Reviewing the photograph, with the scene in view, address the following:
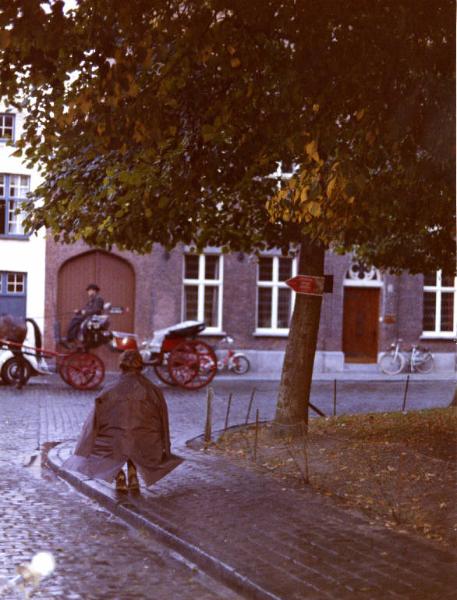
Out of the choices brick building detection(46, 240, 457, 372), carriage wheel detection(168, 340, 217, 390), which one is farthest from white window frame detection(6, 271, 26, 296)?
carriage wheel detection(168, 340, 217, 390)

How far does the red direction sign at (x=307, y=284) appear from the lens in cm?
1370

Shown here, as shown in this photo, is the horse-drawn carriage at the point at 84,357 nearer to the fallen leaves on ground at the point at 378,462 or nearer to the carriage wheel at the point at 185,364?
the carriage wheel at the point at 185,364

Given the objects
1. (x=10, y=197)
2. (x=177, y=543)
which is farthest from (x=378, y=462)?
(x=10, y=197)

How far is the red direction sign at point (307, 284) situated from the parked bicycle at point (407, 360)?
17.6 m

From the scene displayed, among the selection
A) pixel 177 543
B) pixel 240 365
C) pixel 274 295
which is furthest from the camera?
pixel 274 295

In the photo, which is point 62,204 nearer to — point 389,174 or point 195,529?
point 389,174

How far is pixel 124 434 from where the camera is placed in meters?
10.1

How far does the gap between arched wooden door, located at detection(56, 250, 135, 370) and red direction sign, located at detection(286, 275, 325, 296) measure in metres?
17.3

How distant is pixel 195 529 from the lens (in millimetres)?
8289

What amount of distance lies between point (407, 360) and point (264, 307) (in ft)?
13.8

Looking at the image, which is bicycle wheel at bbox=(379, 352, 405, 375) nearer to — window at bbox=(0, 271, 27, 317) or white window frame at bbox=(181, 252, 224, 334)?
white window frame at bbox=(181, 252, 224, 334)

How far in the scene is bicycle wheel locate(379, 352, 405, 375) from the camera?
102ft

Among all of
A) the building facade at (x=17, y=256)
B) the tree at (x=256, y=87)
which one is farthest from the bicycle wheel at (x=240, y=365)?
the tree at (x=256, y=87)

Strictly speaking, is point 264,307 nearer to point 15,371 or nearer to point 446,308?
point 446,308
